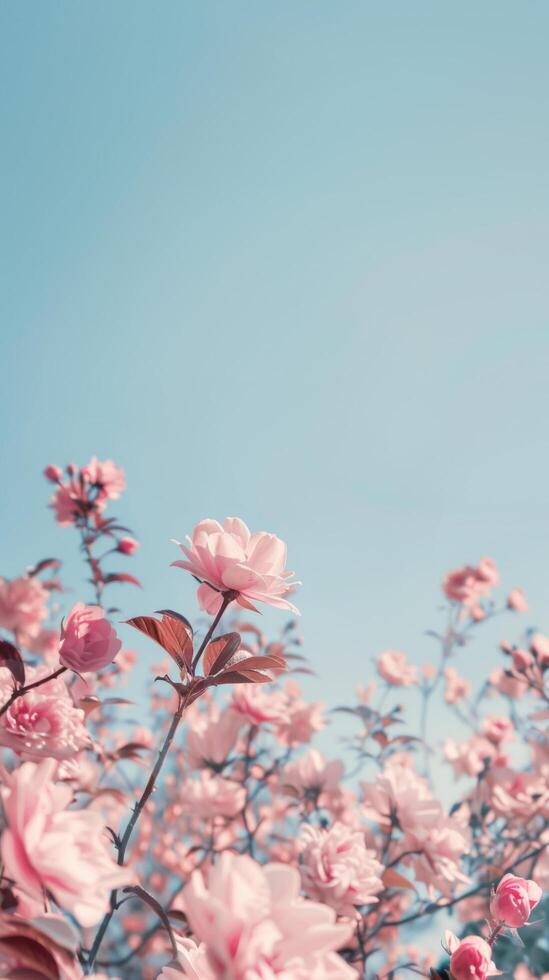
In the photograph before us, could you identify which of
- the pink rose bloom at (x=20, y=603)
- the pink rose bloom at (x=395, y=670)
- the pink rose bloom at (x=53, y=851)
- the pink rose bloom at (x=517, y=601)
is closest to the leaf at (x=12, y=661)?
the pink rose bloom at (x=53, y=851)

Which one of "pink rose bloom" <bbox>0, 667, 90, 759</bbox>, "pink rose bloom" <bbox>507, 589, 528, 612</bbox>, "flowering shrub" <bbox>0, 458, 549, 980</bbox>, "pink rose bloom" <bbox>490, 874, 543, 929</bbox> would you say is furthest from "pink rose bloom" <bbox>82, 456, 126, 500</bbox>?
"pink rose bloom" <bbox>507, 589, 528, 612</bbox>

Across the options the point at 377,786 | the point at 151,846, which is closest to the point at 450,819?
the point at 377,786

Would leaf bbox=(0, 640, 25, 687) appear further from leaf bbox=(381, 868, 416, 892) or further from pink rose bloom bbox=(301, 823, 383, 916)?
leaf bbox=(381, 868, 416, 892)

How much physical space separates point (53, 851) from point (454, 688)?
184 inches

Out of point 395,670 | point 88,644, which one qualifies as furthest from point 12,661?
point 395,670

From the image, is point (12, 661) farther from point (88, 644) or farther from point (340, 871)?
point (340, 871)

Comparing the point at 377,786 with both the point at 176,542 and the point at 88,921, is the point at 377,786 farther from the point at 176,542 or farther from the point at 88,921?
the point at 88,921

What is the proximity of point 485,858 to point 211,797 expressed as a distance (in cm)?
115

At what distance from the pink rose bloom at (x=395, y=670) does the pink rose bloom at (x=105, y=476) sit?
5.77ft

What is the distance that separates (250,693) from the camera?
2.05 metres

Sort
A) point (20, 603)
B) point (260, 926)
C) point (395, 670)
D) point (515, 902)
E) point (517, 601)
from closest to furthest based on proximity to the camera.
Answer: point (260, 926), point (515, 902), point (20, 603), point (395, 670), point (517, 601)

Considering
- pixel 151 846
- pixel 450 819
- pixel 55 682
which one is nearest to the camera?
pixel 55 682

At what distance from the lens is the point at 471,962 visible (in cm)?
87

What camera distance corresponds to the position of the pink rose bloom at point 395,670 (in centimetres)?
329
